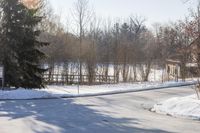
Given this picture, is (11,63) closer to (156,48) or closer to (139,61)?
(139,61)

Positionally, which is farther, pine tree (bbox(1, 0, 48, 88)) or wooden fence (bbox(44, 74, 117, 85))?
wooden fence (bbox(44, 74, 117, 85))

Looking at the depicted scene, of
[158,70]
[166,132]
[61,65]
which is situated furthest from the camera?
[158,70]

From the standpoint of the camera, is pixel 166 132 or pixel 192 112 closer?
pixel 166 132

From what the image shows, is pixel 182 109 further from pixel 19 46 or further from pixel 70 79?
pixel 70 79

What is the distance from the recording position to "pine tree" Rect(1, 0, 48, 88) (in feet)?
108

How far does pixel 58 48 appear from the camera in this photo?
206 ft

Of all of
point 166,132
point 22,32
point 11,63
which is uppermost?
point 22,32

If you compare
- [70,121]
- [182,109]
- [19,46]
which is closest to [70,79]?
[19,46]

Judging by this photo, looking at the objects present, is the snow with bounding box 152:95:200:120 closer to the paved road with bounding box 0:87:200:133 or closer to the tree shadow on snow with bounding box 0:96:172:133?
the paved road with bounding box 0:87:200:133

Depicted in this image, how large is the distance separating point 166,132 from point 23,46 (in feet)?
71.4

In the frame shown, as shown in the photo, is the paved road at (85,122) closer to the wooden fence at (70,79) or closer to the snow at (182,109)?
the snow at (182,109)

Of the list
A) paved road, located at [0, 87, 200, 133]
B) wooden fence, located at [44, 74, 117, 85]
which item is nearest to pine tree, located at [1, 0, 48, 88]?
paved road, located at [0, 87, 200, 133]

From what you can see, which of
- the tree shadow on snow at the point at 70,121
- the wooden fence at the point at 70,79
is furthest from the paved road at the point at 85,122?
the wooden fence at the point at 70,79

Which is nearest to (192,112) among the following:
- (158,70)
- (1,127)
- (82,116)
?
(82,116)
